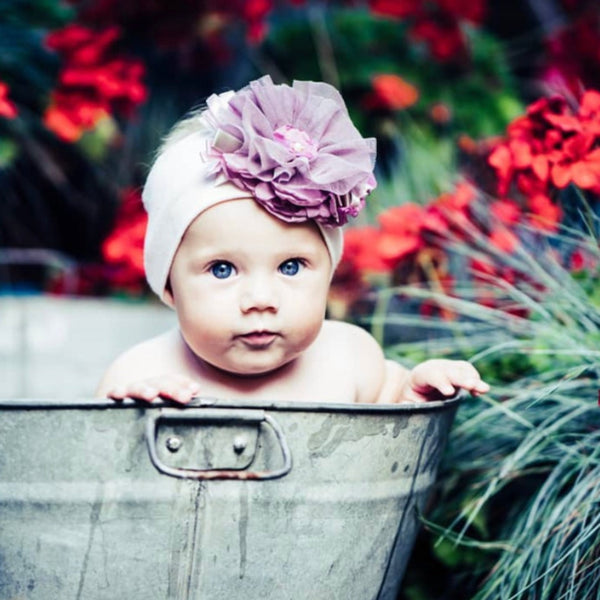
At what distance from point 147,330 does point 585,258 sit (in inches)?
53.2

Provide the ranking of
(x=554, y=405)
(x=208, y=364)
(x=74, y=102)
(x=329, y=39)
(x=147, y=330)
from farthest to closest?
(x=329, y=39) < (x=147, y=330) < (x=74, y=102) < (x=554, y=405) < (x=208, y=364)

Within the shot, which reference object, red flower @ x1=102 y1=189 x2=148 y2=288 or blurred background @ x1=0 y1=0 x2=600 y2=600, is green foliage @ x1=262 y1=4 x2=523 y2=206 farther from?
red flower @ x1=102 y1=189 x2=148 y2=288

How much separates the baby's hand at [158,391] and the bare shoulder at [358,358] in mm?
463

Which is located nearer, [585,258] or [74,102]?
[585,258]

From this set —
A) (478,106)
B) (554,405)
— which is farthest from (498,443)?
(478,106)

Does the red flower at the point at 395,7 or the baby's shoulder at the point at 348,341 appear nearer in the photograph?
the baby's shoulder at the point at 348,341

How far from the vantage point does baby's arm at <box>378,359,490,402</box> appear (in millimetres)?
1558

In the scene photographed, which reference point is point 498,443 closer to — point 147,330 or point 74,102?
point 147,330

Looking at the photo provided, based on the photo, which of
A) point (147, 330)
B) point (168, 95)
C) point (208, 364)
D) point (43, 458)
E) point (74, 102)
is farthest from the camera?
point (168, 95)

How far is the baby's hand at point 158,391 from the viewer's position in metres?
1.34

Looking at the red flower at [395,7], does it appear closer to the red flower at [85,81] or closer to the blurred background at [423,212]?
the blurred background at [423,212]

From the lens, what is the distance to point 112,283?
3605 mm

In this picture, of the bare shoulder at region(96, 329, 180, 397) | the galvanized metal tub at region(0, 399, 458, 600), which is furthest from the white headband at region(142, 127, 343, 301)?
the galvanized metal tub at region(0, 399, 458, 600)

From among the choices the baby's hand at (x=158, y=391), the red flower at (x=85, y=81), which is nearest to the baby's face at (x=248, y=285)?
the baby's hand at (x=158, y=391)
